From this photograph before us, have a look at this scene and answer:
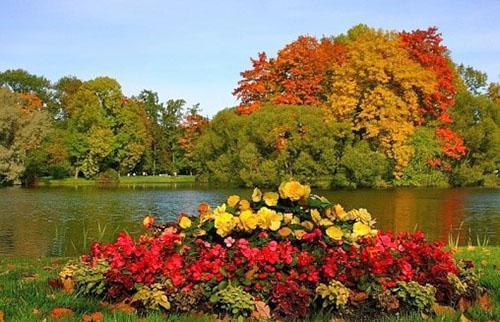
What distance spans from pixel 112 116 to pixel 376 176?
31.5 m

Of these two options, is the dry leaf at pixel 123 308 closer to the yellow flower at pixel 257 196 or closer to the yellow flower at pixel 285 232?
the yellow flower at pixel 285 232

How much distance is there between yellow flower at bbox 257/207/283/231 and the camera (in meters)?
5.34

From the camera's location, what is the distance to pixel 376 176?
136 feet

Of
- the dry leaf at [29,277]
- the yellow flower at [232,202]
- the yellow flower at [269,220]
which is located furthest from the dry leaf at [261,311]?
the dry leaf at [29,277]

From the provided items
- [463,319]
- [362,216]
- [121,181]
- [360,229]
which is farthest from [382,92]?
[463,319]

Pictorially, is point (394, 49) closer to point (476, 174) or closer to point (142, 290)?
point (476, 174)

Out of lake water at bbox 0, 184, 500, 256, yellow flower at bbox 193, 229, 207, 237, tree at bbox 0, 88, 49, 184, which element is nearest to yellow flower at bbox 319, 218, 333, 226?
yellow flower at bbox 193, 229, 207, 237

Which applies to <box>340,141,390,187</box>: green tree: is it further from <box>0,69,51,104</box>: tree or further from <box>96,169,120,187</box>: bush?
<box>0,69,51,104</box>: tree

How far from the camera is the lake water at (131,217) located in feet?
55.0

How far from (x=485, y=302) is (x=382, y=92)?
35729mm

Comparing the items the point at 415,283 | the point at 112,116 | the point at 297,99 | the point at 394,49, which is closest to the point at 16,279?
the point at 415,283

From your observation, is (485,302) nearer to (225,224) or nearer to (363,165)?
(225,224)

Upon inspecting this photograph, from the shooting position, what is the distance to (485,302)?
5.23m

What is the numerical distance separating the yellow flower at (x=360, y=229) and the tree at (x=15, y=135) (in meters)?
48.9
